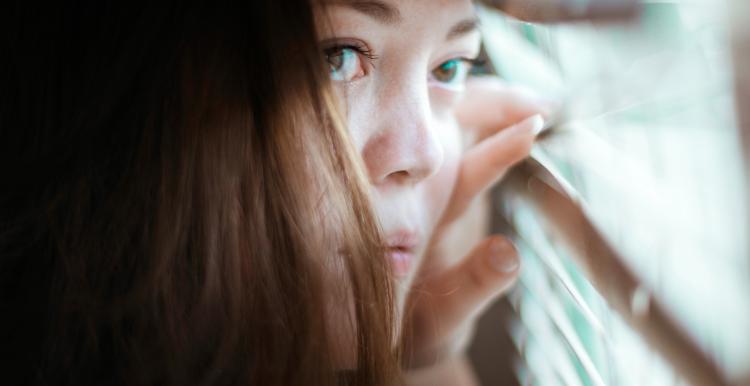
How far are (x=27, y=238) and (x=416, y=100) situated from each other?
0.35 m

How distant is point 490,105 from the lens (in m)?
0.80

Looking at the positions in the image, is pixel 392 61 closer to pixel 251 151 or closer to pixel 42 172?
pixel 251 151

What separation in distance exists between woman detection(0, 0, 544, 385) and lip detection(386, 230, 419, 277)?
0.09m

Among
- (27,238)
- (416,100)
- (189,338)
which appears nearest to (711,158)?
(416,100)

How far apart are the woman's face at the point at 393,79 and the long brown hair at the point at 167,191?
55 mm

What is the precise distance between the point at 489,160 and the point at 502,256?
0.10m

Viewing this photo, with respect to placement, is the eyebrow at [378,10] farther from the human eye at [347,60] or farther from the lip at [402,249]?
the lip at [402,249]

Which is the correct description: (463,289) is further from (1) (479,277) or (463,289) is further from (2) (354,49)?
(2) (354,49)

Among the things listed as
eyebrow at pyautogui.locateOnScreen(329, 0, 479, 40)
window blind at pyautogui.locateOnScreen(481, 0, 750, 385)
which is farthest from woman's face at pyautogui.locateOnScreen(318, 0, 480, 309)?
window blind at pyautogui.locateOnScreen(481, 0, 750, 385)

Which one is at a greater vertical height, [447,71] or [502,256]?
[447,71]

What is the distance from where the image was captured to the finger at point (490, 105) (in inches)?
30.4

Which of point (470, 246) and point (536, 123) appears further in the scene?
point (470, 246)

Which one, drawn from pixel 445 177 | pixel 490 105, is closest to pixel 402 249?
pixel 445 177

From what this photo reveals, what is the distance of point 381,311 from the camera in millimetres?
638
